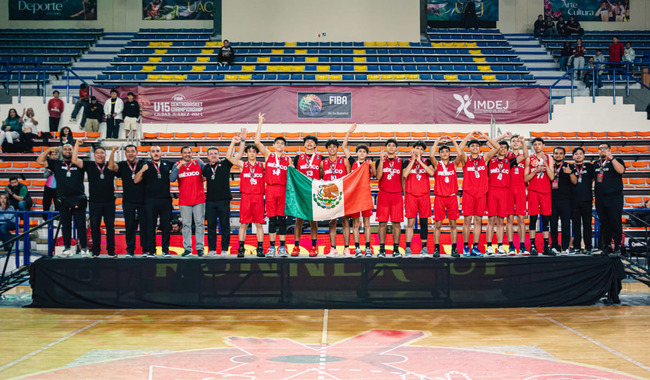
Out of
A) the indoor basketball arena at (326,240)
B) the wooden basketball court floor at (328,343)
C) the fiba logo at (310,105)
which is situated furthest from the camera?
the fiba logo at (310,105)

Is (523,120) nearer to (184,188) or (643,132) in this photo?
(643,132)

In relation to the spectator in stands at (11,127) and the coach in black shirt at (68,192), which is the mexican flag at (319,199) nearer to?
→ the coach in black shirt at (68,192)

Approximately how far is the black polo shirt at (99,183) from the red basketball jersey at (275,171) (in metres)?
2.47

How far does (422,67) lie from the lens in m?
21.1

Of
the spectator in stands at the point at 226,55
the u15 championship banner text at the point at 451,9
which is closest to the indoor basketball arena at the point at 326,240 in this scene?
the spectator in stands at the point at 226,55

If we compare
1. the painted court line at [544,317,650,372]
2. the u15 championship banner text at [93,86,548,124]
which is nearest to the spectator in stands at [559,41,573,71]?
the u15 championship banner text at [93,86,548,124]

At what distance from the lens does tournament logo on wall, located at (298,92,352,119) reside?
16.7 meters

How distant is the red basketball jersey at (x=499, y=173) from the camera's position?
9195mm

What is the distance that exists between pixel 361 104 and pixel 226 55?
246 inches

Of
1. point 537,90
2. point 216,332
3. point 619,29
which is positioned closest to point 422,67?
point 537,90

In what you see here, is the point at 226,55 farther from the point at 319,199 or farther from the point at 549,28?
the point at 549,28

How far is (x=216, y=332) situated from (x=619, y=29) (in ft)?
78.2

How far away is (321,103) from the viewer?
54.7 feet

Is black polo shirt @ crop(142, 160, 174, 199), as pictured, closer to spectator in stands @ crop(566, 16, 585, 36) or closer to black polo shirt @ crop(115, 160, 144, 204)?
black polo shirt @ crop(115, 160, 144, 204)
